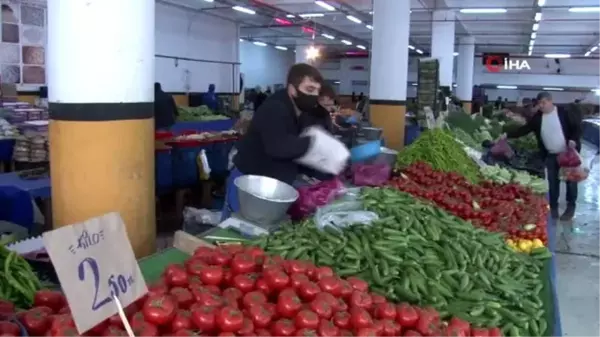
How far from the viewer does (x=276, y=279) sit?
2203 millimetres

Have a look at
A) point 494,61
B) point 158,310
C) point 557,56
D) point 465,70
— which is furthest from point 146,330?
point 557,56

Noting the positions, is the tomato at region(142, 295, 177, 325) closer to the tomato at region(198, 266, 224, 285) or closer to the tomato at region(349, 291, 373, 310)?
the tomato at region(198, 266, 224, 285)

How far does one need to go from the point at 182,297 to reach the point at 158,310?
171 millimetres

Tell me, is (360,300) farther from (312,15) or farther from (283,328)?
(312,15)

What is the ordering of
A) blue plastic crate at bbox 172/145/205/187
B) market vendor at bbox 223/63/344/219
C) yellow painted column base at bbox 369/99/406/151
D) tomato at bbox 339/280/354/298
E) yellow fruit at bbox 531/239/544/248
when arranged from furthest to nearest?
yellow painted column base at bbox 369/99/406/151, blue plastic crate at bbox 172/145/205/187, yellow fruit at bbox 531/239/544/248, market vendor at bbox 223/63/344/219, tomato at bbox 339/280/354/298

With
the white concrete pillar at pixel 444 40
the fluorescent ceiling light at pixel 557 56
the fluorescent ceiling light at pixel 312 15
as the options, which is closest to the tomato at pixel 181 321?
the white concrete pillar at pixel 444 40

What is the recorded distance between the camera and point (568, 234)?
7.79m

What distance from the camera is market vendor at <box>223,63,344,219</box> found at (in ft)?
12.4

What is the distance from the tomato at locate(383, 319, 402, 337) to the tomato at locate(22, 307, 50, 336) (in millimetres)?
1114

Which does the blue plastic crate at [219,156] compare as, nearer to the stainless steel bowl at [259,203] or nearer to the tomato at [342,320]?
the stainless steel bowl at [259,203]

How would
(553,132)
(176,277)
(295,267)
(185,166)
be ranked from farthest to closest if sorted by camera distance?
(553,132) → (185,166) → (295,267) → (176,277)

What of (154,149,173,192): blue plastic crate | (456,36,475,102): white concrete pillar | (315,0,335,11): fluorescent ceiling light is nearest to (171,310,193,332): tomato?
(154,149,173,192): blue plastic crate

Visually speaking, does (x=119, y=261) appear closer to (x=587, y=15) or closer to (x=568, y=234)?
(x=568, y=234)

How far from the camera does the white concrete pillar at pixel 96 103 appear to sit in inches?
124
